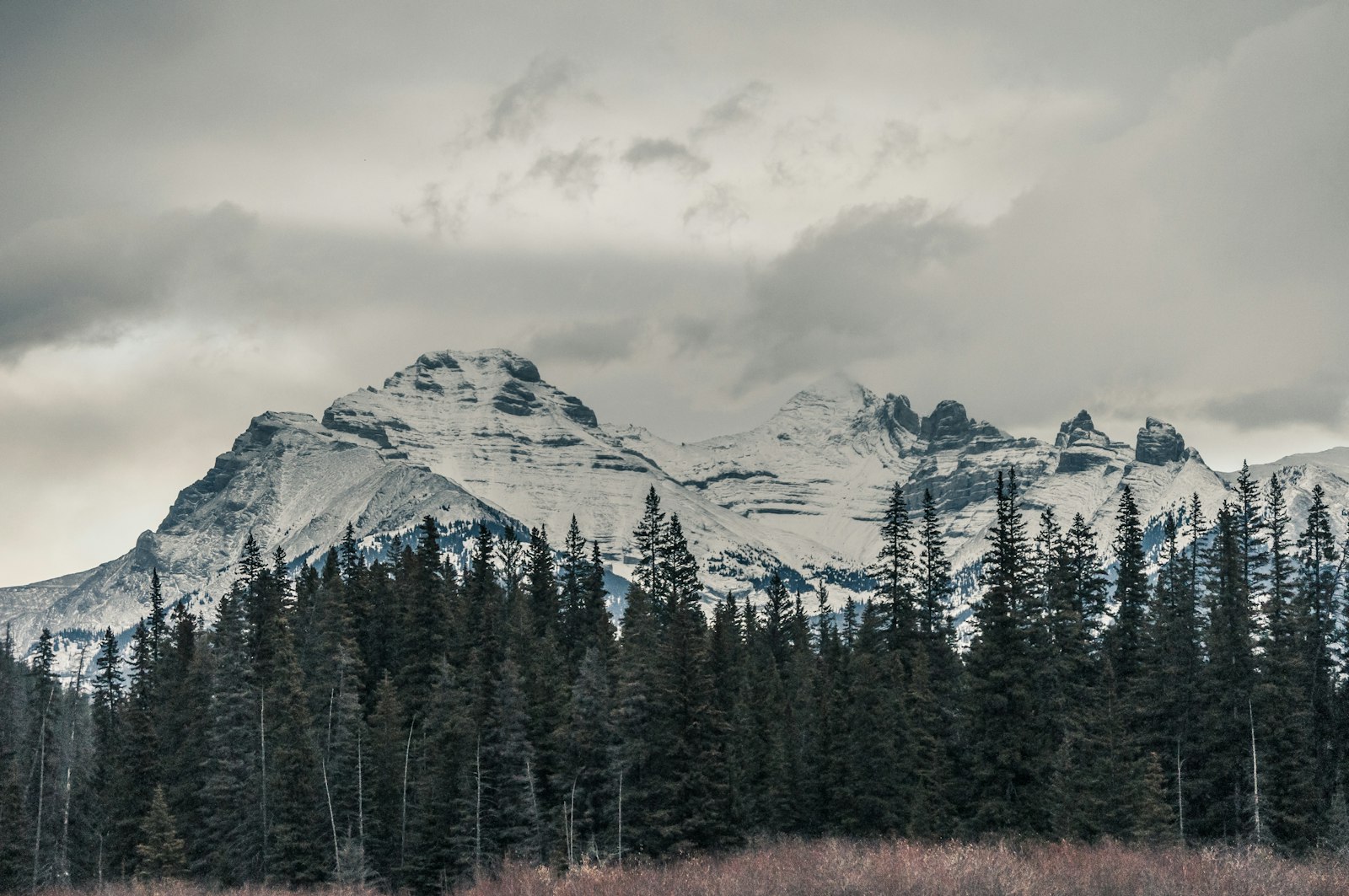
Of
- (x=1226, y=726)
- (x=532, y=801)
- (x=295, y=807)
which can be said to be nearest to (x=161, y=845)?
(x=295, y=807)

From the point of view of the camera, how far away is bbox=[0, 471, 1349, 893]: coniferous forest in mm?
56625

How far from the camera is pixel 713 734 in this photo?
62125mm

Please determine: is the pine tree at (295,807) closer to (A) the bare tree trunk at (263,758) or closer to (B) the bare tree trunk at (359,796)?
(A) the bare tree trunk at (263,758)

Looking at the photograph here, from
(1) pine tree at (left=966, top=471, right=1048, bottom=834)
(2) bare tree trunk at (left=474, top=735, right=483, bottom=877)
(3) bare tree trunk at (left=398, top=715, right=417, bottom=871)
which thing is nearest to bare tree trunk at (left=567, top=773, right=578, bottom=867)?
(2) bare tree trunk at (left=474, top=735, right=483, bottom=877)

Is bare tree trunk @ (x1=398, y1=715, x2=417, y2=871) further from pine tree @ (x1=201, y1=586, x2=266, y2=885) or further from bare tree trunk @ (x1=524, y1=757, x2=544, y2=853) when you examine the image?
bare tree trunk @ (x1=524, y1=757, x2=544, y2=853)

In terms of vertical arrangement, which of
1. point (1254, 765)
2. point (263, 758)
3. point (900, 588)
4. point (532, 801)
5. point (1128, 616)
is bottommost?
point (532, 801)

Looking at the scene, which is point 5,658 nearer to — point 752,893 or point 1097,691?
point 1097,691

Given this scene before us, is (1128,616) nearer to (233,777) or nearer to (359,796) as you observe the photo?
(359,796)

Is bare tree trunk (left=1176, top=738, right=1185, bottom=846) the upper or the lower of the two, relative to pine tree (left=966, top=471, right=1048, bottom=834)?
lower

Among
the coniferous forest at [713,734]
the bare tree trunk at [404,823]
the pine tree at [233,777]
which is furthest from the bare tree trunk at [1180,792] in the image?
the pine tree at [233,777]

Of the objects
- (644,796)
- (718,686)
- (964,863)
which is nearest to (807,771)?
(718,686)

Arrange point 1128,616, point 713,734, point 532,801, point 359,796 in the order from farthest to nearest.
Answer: point 1128,616 < point 359,796 < point 532,801 < point 713,734

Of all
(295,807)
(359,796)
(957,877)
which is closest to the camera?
(957,877)

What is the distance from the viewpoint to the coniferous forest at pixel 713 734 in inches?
2229
